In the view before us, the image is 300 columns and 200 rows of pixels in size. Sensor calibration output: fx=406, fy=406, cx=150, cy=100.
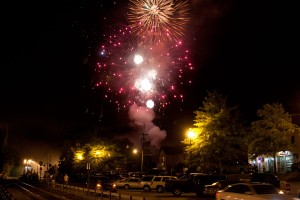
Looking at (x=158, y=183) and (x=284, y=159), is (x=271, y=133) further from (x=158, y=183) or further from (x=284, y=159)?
(x=158, y=183)

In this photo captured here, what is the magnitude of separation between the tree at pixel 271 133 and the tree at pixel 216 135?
234 cm

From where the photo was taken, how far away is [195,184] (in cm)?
3091

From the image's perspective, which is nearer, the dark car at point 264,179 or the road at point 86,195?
the road at point 86,195

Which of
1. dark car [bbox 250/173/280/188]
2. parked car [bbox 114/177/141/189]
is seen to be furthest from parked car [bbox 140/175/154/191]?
dark car [bbox 250/173/280/188]

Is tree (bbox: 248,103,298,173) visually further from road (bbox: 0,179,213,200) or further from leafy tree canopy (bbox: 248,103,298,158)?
road (bbox: 0,179,213,200)

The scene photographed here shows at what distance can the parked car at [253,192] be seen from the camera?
15.7 metres

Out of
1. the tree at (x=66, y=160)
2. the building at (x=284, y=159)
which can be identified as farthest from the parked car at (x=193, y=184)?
the tree at (x=66, y=160)

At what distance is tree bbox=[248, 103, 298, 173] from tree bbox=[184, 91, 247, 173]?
234 centimetres

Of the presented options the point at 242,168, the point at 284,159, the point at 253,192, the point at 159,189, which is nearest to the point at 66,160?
the point at 159,189

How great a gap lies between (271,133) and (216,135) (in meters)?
6.90

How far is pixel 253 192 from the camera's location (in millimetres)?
16672

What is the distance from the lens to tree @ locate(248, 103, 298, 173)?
4219 centimetres

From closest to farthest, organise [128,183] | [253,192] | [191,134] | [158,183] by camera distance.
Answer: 1. [253,192]
2. [158,183]
3. [191,134]
4. [128,183]

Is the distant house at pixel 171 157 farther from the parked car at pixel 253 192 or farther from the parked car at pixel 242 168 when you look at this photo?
the parked car at pixel 253 192
